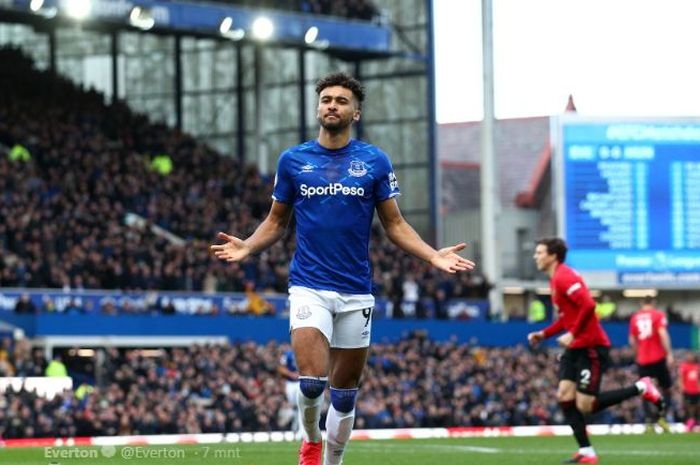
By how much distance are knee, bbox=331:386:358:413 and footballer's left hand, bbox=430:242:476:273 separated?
0.99 meters

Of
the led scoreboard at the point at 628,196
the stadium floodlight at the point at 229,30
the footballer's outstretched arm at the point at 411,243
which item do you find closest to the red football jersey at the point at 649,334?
the led scoreboard at the point at 628,196

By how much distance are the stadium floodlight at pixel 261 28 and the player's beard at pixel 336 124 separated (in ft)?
106

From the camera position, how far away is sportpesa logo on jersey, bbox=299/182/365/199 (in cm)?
1015

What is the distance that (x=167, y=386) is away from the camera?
Answer: 28672 mm

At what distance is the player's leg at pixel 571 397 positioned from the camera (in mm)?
15398

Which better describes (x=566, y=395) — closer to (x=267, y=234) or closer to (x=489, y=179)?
(x=267, y=234)

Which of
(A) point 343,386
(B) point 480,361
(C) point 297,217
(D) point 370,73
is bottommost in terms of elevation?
(B) point 480,361

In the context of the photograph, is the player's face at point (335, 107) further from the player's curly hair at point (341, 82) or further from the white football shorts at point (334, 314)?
the white football shorts at point (334, 314)

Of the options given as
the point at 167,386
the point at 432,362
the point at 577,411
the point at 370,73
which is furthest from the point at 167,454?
the point at 370,73

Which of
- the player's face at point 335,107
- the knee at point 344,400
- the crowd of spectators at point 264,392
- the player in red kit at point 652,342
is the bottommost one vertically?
the crowd of spectators at point 264,392

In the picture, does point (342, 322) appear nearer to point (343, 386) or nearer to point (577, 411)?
point (343, 386)

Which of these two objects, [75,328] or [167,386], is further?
[75,328]

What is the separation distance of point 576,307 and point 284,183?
593 centimetres

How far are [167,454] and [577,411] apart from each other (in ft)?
14.0
